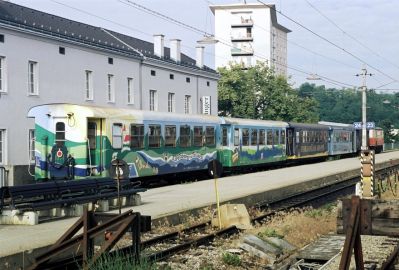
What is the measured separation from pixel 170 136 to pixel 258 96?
42.4 meters

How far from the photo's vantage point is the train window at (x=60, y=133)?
1994cm

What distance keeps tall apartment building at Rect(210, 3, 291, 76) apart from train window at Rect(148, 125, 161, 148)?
93107mm

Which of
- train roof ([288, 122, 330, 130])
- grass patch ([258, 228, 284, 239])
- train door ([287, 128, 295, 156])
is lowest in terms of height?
grass patch ([258, 228, 284, 239])

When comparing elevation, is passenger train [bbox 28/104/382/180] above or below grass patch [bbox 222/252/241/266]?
above

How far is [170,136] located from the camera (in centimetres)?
2416

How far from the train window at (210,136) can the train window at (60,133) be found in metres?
Answer: 8.81

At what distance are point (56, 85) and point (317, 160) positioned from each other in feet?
78.3


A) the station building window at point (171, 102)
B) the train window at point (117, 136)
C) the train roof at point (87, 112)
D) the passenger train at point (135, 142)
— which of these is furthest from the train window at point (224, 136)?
the station building window at point (171, 102)

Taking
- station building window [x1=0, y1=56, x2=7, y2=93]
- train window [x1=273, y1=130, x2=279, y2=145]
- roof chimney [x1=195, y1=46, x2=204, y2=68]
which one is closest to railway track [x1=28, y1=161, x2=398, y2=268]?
station building window [x1=0, y1=56, x2=7, y2=93]

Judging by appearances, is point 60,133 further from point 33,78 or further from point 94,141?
point 33,78

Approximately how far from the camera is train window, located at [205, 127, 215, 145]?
27.5 meters

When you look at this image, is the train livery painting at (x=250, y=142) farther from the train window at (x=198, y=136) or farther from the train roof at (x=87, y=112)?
the train roof at (x=87, y=112)

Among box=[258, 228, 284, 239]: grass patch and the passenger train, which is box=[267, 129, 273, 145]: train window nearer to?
the passenger train

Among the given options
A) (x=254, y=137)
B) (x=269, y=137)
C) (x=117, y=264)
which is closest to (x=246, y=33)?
(x=269, y=137)
